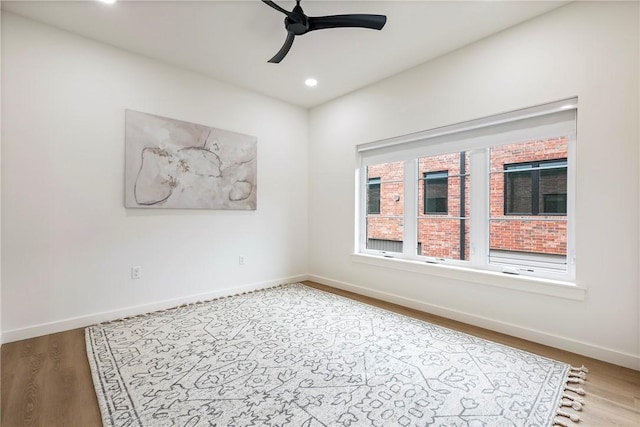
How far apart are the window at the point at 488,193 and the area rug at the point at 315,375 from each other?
889mm

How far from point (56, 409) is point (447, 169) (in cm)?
376

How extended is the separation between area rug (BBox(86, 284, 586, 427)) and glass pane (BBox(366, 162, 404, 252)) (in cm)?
119

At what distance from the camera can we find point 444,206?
3.48 metres

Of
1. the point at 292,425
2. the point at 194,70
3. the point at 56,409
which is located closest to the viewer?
the point at 292,425

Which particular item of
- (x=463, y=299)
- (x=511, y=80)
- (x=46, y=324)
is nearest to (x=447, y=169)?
(x=511, y=80)

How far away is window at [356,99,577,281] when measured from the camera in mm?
2688

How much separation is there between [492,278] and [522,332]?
0.51 meters

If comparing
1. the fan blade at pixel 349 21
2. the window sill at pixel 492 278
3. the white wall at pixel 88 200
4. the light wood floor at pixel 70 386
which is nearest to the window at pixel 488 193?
the window sill at pixel 492 278

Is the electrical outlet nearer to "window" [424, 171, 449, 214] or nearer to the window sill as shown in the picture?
the window sill

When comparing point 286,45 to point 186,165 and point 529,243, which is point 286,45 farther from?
point 529,243

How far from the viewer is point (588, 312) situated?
242cm

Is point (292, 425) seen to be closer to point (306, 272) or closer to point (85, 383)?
point (85, 383)

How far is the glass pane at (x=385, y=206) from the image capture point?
392cm

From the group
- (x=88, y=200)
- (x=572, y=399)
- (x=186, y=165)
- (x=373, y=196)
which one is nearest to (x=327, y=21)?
(x=186, y=165)
